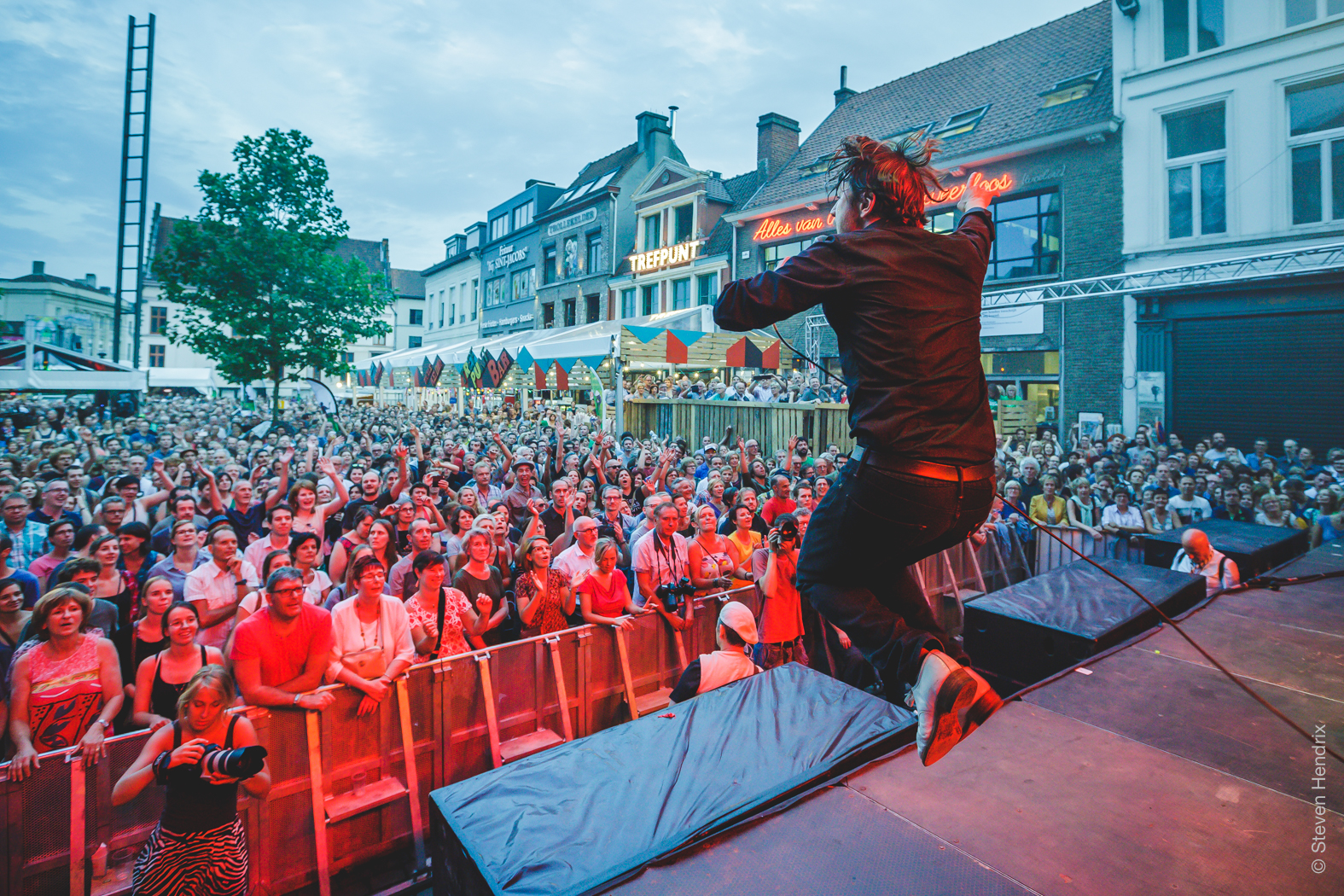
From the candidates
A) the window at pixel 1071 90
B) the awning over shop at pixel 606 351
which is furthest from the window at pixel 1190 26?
the awning over shop at pixel 606 351

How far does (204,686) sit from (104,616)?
1.63 metres

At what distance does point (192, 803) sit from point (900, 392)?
367cm

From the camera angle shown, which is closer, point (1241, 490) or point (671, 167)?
point (1241, 490)

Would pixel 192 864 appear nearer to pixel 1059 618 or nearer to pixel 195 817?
pixel 195 817

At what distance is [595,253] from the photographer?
3212cm

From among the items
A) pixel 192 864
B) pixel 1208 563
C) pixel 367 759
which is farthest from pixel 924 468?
pixel 1208 563

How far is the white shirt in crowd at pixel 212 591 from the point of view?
15.6 feet

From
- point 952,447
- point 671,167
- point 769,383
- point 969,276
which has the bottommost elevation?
point 952,447

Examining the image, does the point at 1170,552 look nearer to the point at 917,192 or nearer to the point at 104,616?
the point at 917,192

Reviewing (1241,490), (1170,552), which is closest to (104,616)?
(1170,552)

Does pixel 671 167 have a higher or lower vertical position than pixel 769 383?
higher

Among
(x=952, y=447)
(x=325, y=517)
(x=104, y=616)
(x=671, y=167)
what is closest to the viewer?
(x=952, y=447)

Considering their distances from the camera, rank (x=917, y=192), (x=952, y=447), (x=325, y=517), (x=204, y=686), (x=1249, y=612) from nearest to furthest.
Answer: (x=952, y=447) < (x=917, y=192) < (x=204, y=686) < (x=1249, y=612) < (x=325, y=517)

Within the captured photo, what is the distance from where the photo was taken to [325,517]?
722 cm
